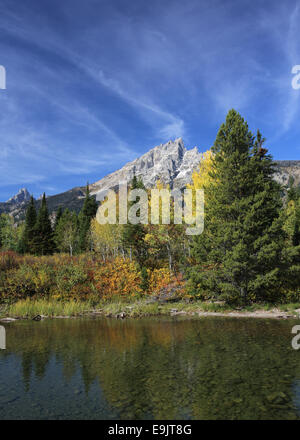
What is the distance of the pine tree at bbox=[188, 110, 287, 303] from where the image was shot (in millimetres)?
20984

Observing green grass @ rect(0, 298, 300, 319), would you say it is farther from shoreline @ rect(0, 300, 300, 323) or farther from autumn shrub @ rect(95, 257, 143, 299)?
autumn shrub @ rect(95, 257, 143, 299)

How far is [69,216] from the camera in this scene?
72.2m

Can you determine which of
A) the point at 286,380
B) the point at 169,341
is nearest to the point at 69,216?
the point at 169,341

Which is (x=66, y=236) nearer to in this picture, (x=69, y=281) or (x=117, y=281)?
(x=117, y=281)

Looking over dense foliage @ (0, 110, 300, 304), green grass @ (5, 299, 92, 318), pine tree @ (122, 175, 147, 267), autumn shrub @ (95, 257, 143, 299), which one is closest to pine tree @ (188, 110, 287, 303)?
dense foliage @ (0, 110, 300, 304)

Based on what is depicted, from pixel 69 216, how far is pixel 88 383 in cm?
6562

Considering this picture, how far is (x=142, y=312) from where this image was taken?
76.1 ft

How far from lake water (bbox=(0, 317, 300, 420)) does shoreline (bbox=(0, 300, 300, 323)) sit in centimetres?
431

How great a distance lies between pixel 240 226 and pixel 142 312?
9809 mm

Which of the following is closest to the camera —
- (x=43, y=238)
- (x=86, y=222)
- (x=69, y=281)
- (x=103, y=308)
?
(x=103, y=308)

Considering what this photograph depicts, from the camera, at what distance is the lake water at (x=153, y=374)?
729 cm

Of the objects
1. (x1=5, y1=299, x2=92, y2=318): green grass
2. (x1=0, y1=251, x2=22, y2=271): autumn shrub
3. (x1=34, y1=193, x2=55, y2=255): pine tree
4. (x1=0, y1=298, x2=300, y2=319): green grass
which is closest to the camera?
(x1=0, y1=298, x2=300, y2=319): green grass

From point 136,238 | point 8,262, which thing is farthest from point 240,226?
point 8,262

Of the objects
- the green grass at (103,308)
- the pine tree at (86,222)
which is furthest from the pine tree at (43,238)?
the green grass at (103,308)
